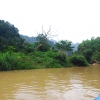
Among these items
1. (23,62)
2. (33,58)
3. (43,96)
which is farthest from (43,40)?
(43,96)

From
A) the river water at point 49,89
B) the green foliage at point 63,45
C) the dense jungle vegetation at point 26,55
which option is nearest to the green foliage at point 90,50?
the green foliage at point 63,45

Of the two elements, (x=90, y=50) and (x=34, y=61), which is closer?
(x=34, y=61)

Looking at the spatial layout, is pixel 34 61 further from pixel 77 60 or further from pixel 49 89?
pixel 49 89

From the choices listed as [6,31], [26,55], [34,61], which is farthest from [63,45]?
[34,61]

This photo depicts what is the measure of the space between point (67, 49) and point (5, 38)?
15.2 metres

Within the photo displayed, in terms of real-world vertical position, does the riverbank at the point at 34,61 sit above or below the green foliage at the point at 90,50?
below

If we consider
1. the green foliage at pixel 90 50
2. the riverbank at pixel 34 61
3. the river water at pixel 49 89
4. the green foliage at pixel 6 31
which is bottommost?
the river water at pixel 49 89

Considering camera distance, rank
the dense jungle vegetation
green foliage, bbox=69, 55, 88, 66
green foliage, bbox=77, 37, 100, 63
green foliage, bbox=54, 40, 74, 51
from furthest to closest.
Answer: green foliage, bbox=77, 37, 100, 63 → green foliage, bbox=54, 40, 74, 51 → green foliage, bbox=69, 55, 88, 66 → the dense jungle vegetation

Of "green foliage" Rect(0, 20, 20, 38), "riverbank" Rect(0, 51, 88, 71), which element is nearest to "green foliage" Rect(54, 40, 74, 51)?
"riverbank" Rect(0, 51, 88, 71)

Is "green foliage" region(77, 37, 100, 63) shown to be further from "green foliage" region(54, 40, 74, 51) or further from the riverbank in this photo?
the riverbank

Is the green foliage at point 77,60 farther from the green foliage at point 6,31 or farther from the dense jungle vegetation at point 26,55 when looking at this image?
the green foliage at point 6,31

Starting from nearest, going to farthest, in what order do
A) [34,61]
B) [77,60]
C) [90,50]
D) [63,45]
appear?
[34,61] < [77,60] < [63,45] < [90,50]

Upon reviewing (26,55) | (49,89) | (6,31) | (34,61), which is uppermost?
(6,31)

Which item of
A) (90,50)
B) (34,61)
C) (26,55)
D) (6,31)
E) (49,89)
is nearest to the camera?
(49,89)
